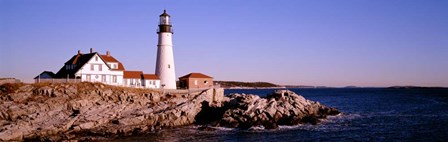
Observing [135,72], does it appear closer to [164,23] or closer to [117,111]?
[164,23]

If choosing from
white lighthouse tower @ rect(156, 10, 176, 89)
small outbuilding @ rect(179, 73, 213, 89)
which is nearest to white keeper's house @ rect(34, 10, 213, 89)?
white lighthouse tower @ rect(156, 10, 176, 89)

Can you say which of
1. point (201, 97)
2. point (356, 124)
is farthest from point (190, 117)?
point (356, 124)

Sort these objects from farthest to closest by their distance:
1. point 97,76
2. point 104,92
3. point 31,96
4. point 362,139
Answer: point 97,76
point 104,92
point 31,96
point 362,139

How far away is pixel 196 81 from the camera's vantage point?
58469 millimetres

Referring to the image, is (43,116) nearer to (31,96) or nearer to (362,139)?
(31,96)

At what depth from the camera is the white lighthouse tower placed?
53825mm

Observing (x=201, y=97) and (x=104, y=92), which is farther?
(x=201, y=97)

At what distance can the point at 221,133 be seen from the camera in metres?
36.2

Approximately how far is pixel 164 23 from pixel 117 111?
679 inches

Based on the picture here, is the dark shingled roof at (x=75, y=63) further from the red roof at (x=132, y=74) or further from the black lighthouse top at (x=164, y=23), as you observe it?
the black lighthouse top at (x=164, y=23)

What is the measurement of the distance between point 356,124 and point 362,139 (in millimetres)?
9299

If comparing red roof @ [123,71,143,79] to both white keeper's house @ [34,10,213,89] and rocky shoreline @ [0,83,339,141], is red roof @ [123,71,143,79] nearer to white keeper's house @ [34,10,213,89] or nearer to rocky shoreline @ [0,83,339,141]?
white keeper's house @ [34,10,213,89]

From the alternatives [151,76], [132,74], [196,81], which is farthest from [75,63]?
[196,81]

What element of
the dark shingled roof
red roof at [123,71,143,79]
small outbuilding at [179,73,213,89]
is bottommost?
small outbuilding at [179,73,213,89]
